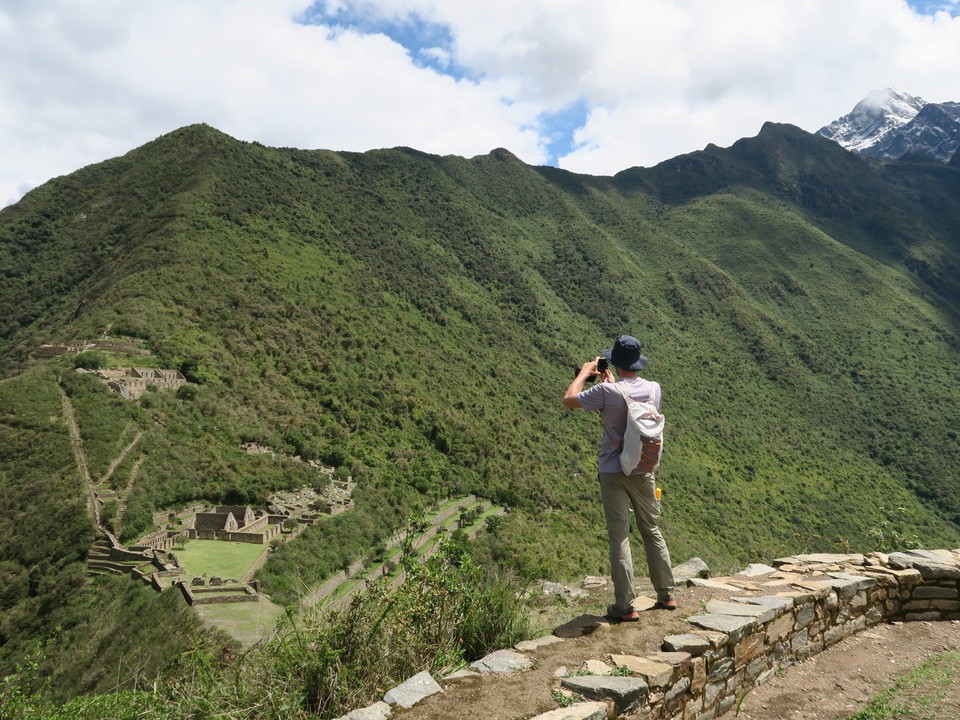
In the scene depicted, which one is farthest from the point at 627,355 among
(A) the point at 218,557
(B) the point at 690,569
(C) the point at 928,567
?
(A) the point at 218,557

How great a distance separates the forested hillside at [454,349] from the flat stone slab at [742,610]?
303 cm

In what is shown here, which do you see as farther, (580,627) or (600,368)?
(600,368)

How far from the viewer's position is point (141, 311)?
38688mm

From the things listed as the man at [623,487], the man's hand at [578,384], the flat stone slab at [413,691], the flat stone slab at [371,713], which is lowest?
the flat stone slab at [413,691]

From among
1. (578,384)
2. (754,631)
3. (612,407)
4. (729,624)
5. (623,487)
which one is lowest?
(754,631)

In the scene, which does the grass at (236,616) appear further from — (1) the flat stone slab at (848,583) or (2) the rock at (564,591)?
(1) the flat stone slab at (848,583)

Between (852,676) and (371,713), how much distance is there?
3.40m

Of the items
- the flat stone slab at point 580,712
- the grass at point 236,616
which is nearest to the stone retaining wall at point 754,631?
the flat stone slab at point 580,712

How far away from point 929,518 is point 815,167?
10772cm

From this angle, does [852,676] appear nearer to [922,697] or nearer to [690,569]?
[922,697]

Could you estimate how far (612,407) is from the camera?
13.3ft

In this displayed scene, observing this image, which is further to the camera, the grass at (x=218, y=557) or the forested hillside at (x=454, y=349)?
the forested hillside at (x=454, y=349)

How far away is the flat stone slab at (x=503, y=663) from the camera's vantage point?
3.23 metres

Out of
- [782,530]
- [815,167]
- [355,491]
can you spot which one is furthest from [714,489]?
[815,167]
